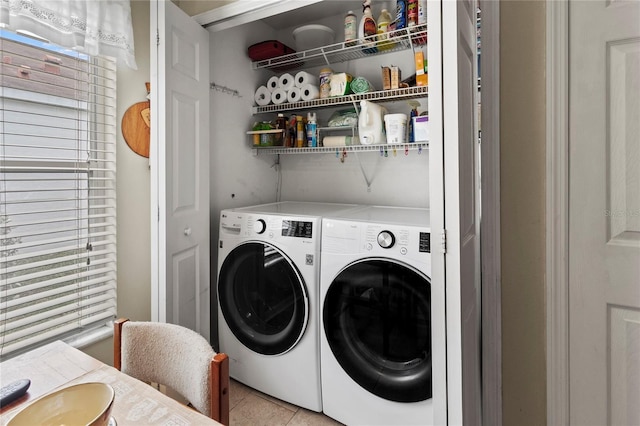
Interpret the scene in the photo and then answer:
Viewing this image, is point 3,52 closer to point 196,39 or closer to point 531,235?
point 196,39

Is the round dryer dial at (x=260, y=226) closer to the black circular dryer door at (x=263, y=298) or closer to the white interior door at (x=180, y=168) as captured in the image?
the black circular dryer door at (x=263, y=298)

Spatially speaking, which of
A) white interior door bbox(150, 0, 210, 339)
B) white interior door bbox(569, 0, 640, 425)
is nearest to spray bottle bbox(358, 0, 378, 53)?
white interior door bbox(150, 0, 210, 339)

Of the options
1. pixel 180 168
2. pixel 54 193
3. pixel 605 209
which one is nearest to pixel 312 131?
pixel 180 168

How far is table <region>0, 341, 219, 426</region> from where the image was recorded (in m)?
0.76

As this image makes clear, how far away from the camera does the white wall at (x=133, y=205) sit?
1738 mm

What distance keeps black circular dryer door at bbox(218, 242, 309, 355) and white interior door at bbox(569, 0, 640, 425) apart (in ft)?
3.85

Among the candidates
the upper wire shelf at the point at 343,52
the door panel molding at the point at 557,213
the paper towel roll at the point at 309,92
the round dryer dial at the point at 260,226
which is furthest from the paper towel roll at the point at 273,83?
the door panel molding at the point at 557,213

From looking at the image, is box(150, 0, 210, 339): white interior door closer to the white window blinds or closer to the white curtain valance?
the white curtain valance

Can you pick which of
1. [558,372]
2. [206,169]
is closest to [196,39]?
A: [206,169]

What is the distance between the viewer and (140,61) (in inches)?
70.6

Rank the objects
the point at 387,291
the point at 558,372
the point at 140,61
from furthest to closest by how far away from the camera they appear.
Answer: the point at 140,61, the point at 387,291, the point at 558,372

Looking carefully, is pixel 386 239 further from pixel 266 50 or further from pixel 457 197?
pixel 266 50

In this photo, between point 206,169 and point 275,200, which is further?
point 275,200

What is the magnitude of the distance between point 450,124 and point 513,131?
→ 0.56 metres
